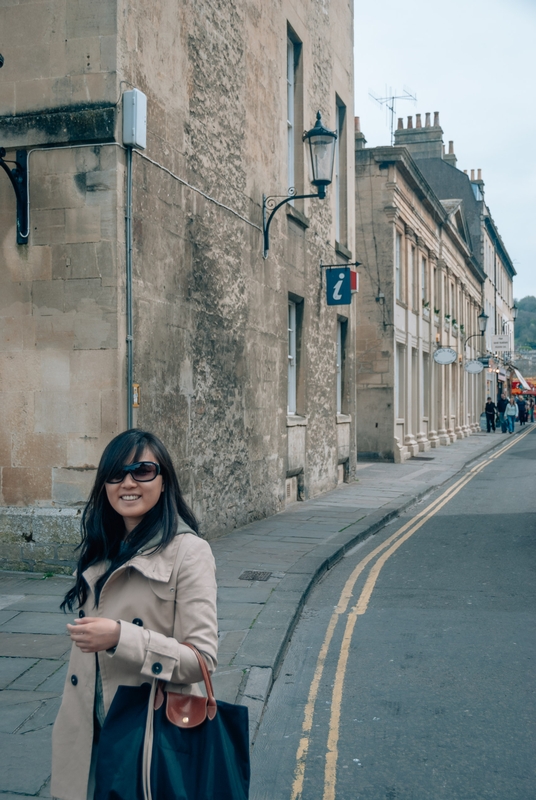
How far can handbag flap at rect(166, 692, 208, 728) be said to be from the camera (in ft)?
7.25

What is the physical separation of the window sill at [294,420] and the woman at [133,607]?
10.8 metres

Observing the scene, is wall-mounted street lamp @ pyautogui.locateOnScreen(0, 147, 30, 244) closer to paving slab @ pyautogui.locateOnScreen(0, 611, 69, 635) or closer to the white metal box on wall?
the white metal box on wall

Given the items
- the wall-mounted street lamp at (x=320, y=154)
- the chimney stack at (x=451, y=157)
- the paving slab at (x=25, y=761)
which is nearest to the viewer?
the paving slab at (x=25, y=761)

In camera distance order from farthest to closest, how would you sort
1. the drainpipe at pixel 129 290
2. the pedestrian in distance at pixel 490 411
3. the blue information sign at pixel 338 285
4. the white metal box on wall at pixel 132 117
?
1. the pedestrian in distance at pixel 490 411
2. the blue information sign at pixel 338 285
3. the drainpipe at pixel 129 290
4. the white metal box on wall at pixel 132 117

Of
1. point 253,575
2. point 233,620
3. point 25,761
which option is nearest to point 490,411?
point 253,575

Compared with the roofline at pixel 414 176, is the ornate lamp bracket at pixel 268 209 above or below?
below

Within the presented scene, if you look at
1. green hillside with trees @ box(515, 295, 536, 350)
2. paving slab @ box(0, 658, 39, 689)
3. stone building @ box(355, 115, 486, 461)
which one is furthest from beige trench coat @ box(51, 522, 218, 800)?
green hillside with trees @ box(515, 295, 536, 350)

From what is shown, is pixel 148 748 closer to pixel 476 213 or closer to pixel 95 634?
pixel 95 634

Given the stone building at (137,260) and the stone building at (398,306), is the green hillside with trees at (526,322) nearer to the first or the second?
the stone building at (398,306)

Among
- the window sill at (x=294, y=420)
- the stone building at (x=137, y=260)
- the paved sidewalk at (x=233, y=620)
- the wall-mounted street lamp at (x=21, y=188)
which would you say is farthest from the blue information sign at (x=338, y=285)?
the wall-mounted street lamp at (x=21, y=188)

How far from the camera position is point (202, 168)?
9.80m

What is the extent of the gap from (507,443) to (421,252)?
32.2ft

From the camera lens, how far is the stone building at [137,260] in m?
7.86

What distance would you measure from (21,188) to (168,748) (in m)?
6.73
